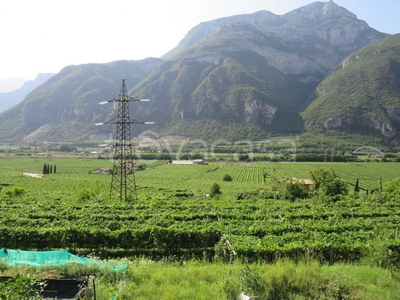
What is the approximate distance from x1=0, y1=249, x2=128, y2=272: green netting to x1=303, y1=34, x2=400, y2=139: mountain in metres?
178

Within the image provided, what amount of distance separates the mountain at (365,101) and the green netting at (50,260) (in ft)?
583

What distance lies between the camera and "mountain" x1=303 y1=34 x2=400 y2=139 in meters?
162

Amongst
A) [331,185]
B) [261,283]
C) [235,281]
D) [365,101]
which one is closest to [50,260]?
[235,281]

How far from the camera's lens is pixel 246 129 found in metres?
191

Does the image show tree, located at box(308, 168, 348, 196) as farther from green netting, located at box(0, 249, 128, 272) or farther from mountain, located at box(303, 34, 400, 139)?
mountain, located at box(303, 34, 400, 139)

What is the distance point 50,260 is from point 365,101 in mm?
193890

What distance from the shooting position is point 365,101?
169m

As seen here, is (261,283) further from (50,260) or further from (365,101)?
(365,101)

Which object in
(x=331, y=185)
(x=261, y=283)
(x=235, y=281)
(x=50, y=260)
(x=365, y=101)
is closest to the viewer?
(x=261, y=283)

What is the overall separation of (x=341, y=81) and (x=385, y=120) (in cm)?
4265

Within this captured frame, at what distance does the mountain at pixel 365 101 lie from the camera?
162m

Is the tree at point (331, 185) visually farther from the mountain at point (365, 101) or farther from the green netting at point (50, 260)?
the mountain at point (365, 101)

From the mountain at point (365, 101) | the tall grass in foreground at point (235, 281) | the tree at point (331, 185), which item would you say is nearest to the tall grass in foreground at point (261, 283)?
the tall grass in foreground at point (235, 281)

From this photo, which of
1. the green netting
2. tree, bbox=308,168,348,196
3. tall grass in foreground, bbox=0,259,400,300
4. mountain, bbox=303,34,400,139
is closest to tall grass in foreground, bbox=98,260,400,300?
tall grass in foreground, bbox=0,259,400,300
